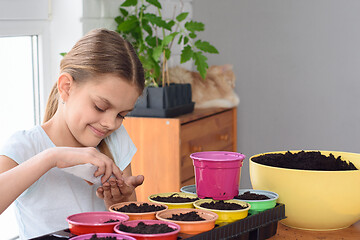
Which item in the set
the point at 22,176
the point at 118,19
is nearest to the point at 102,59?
the point at 22,176

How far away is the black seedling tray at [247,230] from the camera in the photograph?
83cm

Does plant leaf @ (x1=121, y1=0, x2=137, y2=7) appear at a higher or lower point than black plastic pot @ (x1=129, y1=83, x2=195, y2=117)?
higher

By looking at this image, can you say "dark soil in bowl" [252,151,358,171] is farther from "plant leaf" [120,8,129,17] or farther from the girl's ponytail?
"plant leaf" [120,8,129,17]

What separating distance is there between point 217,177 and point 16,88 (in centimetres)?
141

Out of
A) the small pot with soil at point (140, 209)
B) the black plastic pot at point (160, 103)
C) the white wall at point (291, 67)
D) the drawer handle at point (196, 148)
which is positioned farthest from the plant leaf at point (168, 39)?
the small pot with soil at point (140, 209)

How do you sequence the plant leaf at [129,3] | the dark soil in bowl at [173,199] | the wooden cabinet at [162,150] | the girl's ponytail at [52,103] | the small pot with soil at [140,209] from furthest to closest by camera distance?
the plant leaf at [129,3] < the wooden cabinet at [162,150] < the girl's ponytail at [52,103] < the dark soil in bowl at [173,199] < the small pot with soil at [140,209]

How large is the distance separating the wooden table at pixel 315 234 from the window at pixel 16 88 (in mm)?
1421

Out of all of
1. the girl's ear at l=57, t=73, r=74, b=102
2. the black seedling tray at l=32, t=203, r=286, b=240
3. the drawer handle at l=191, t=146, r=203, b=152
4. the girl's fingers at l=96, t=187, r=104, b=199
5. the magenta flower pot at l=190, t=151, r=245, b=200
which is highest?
the girl's ear at l=57, t=73, r=74, b=102

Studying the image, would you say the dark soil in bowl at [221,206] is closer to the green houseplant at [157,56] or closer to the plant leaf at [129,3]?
the green houseplant at [157,56]

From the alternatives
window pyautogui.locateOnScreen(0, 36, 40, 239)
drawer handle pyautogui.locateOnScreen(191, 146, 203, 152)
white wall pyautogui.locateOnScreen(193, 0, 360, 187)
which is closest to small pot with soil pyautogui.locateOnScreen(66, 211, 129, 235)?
window pyautogui.locateOnScreen(0, 36, 40, 239)

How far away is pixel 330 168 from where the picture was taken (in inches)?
42.6

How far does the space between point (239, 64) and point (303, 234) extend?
230 cm

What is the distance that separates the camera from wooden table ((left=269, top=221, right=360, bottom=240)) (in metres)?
1.04

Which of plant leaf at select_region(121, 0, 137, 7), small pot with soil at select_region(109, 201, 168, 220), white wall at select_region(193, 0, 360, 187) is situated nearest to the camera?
small pot with soil at select_region(109, 201, 168, 220)
